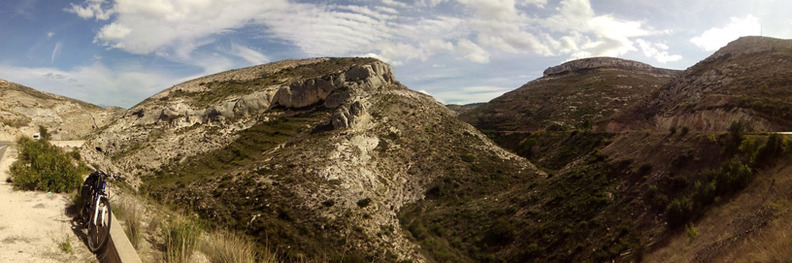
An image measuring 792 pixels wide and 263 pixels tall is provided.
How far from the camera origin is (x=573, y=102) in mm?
85500

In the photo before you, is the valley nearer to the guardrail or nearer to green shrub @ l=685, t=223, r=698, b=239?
green shrub @ l=685, t=223, r=698, b=239

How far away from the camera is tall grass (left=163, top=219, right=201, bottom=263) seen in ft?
23.8

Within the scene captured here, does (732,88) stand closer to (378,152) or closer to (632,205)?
(632,205)

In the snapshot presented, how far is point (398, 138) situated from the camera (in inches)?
1725

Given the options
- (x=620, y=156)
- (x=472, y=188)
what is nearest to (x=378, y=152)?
(x=472, y=188)

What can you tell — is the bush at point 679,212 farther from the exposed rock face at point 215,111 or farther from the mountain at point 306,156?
the exposed rock face at point 215,111

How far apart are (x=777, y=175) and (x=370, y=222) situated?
79.3 ft

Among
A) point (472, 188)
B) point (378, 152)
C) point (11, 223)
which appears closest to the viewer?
point (11, 223)

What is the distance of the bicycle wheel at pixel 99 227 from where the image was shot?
6.89 meters

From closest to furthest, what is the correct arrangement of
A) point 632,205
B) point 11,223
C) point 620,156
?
point 11,223 < point 632,205 < point 620,156

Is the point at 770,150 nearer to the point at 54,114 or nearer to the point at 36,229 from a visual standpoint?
the point at 36,229

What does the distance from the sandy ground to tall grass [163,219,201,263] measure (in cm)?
137

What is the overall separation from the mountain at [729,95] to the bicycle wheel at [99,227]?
137 ft

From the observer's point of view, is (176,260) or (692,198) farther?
(692,198)
